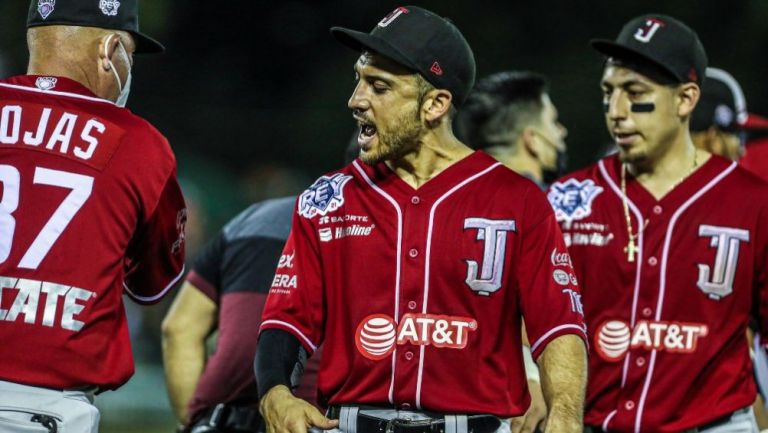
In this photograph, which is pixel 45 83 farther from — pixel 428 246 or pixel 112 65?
pixel 428 246

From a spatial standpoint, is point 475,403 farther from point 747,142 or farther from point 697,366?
point 747,142

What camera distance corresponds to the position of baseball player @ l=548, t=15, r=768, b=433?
4992 millimetres

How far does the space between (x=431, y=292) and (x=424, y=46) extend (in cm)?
85

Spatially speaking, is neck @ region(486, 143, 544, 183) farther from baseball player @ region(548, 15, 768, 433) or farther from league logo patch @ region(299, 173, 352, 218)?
league logo patch @ region(299, 173, 352, 218)

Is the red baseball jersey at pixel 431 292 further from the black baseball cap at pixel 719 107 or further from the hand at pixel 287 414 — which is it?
the black baseball cap at pixel 719 107

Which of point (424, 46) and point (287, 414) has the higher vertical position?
point (424, 46)

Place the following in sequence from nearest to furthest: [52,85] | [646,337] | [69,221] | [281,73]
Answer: [69,221], [52,85], [646,337], [281,73]

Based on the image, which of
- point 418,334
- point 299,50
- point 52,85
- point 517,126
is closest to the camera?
point 418,334

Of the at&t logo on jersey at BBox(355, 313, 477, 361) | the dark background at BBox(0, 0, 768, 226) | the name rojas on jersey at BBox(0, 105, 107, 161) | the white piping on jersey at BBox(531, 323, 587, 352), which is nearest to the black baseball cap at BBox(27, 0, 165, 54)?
the name rojas on jersey at BBox(0, 105, 107, 161)

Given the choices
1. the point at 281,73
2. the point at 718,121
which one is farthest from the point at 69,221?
the point at 281,73

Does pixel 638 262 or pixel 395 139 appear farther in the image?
pixel 638 262

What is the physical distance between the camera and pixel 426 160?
179 inches

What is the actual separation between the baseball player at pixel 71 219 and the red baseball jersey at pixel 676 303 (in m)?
1.73

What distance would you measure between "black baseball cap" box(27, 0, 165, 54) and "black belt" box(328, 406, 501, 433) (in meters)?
1.63
